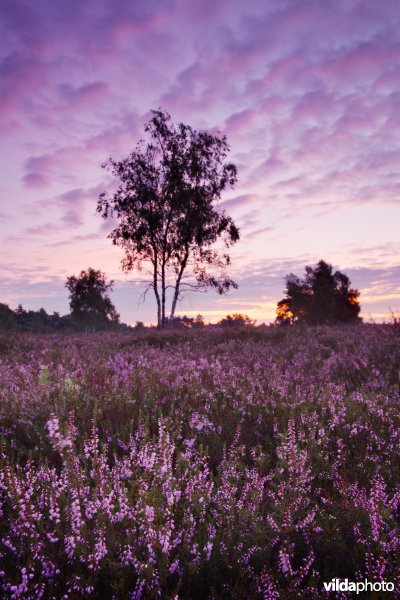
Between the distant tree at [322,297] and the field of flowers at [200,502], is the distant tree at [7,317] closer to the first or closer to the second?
the distant tree at [322,297]

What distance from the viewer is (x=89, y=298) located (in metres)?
60.0

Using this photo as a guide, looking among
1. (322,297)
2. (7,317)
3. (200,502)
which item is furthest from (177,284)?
(200,502)

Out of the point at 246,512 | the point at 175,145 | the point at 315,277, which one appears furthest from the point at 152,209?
the point at 246,512

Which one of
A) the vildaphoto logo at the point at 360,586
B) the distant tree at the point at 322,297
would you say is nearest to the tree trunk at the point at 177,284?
the distant tree at the point at 322,297

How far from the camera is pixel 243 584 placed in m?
2.75

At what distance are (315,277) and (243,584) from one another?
39237 mm

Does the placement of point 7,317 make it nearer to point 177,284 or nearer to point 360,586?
point 177,284

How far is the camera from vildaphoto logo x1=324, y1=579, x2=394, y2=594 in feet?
8.33

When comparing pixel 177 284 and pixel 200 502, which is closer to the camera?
pixel 200 502

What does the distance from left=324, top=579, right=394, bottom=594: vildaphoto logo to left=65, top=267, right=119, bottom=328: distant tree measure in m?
58.6

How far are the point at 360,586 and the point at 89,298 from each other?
195 feet

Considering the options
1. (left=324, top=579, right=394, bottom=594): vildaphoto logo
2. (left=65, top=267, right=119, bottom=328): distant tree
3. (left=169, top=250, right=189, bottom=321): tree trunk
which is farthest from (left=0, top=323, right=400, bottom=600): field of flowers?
(left=65, top=267, right=119, bottom=328): distant tree

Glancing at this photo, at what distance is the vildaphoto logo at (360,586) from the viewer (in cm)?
254

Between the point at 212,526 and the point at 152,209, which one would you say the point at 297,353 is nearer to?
the point at 212,526
